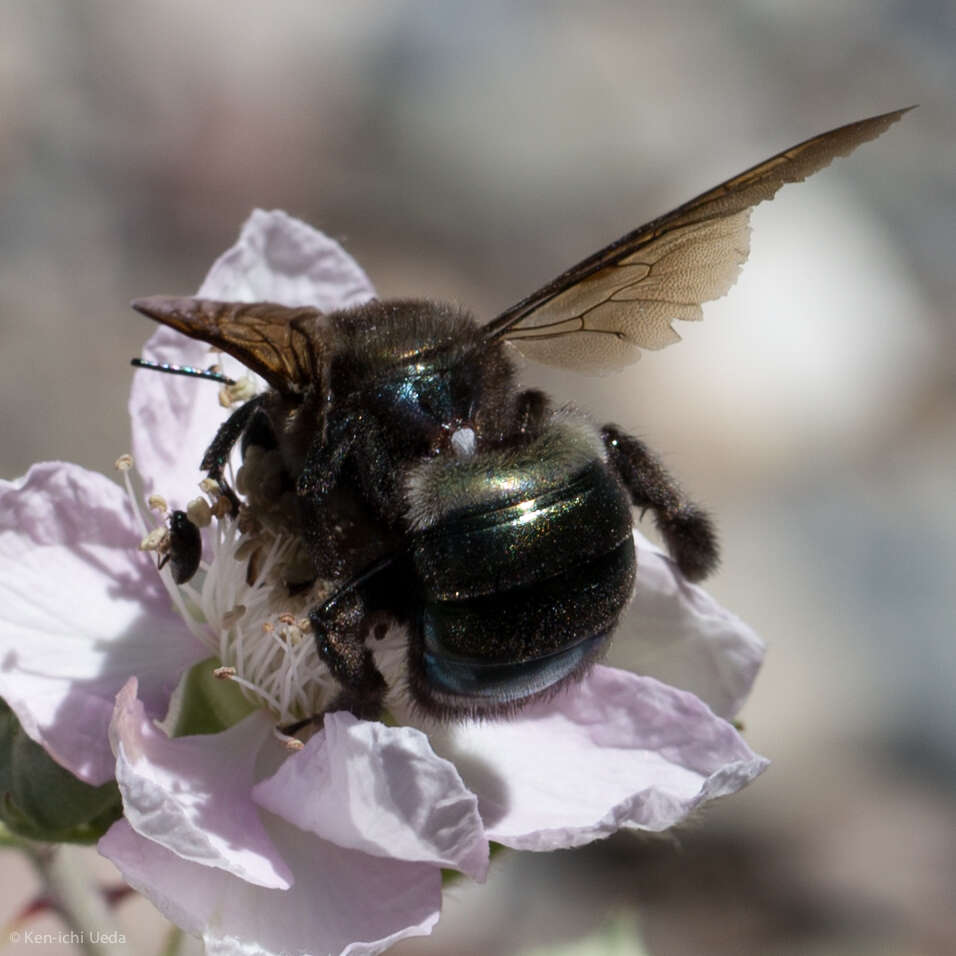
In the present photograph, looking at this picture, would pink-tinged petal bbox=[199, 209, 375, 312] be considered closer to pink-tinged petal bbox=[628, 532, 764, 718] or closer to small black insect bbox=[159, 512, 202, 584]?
small black insect bbox=[159, 512, 202, 584]

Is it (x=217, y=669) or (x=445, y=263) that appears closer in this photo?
(x=217, y=669)

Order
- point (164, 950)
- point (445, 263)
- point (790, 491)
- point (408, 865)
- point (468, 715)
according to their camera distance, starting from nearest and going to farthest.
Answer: point (468, 715) < point (408, 865) < point (164, 950) < point (790, 491) < point (445, 263)

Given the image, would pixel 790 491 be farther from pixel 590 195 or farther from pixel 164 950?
pixel 164 950

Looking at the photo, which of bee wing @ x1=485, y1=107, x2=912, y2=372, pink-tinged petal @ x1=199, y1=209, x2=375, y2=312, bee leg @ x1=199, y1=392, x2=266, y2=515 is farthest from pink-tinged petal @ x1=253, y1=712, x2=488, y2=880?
pink-tinged petal @ x1=199, y1=209, x2=375, y2=312

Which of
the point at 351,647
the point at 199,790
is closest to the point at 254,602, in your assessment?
the point at 199,790

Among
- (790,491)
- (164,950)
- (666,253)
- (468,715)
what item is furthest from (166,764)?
(790,491)

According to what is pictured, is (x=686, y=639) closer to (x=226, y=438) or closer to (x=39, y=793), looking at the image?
(x=226, y=438)

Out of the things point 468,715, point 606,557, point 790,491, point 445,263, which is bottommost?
point 790,491
